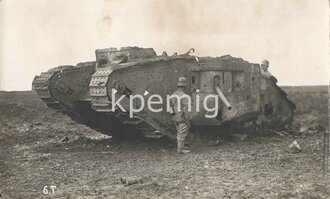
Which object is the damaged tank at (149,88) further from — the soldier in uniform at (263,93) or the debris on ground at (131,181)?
the debris on ground at (131,181)

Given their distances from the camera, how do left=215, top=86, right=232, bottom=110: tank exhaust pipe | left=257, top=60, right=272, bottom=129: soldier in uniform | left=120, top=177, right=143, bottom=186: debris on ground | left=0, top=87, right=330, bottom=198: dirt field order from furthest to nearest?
1. left=257, top=60, right=272, bottom=129: soldier in uniform
2. left=215, top=86, right=232, bottom=110: tank exhaust pipe
3. left=120, top=177, right=143, bottom=186: debris on ground
4. left=0, top=87, right=330, bottom=198: dirt field

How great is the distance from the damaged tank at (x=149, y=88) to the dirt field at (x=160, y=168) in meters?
0.53

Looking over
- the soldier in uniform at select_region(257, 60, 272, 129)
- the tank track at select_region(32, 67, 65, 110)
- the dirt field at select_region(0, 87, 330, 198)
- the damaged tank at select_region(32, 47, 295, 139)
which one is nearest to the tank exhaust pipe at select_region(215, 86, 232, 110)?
the damaged tank at select_region(32, 47, 295, 139)

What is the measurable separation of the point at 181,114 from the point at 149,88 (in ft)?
3.19

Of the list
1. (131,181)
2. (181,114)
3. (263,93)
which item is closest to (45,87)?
(181,114)

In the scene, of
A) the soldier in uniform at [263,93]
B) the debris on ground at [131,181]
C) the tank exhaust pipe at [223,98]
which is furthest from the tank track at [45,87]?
the soldier in uniform at [263,93]

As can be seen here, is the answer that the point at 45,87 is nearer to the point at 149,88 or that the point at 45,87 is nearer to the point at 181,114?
the point at 149,88

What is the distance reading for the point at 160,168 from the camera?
8312 millimetres

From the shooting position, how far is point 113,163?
8.95 m

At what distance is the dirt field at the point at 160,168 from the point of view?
669 cm

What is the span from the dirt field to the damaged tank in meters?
0.53

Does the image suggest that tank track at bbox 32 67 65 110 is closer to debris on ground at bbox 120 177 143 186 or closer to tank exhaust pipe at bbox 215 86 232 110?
tank exhaust pipe at bbox 215 86 232 110

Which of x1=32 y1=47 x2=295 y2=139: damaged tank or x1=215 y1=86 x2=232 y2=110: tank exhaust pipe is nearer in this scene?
x1=32 y1=47 x2=295 y2=139: damaged tank

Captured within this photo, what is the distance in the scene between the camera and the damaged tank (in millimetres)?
9586
